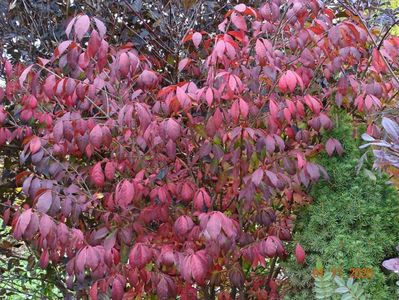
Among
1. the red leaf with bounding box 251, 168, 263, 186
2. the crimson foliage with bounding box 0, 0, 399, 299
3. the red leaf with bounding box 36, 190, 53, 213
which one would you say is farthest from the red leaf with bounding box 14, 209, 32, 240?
the red leaf with bounding box 251, 168, 263, 186

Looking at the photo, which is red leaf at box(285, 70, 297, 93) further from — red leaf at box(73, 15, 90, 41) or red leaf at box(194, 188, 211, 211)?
red leaf at box(73, 15, 90, 41)

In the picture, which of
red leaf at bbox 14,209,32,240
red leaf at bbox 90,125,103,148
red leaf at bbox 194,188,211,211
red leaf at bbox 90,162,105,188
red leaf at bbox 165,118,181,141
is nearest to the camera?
red leaf at bbox 14,209,32,240

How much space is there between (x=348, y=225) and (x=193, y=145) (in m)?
0.82

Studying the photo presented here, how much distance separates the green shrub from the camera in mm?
2439

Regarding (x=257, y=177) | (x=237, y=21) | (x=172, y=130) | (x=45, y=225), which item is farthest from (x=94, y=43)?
(x=257, y=177)

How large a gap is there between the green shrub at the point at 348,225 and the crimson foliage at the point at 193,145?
102mm

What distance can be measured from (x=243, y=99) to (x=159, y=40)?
929mm

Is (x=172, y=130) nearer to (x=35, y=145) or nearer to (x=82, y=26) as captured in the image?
(x=82, y=26)

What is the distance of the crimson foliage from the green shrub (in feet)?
0.33

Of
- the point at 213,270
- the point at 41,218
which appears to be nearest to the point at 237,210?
the point at 213,270

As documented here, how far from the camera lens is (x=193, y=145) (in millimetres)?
2818

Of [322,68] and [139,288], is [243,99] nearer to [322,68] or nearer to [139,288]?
[322,68]

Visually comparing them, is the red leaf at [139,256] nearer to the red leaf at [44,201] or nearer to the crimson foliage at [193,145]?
the crimson foliage at [193,145]

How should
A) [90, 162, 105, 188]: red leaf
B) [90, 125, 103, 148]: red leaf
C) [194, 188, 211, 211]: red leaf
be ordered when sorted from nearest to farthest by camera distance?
[90, 125, 103, 148]: red leaf, [194, 188, 211, 211]: red leaf, [90, 162, 105, 188]: red leaf
